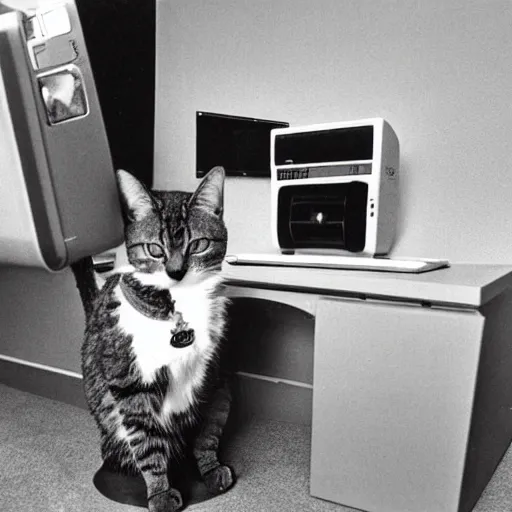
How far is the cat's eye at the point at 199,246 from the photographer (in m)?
0.97

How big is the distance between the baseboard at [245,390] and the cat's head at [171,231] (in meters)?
0.74

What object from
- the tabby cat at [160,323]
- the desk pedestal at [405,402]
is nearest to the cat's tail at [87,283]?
the tabby cat at [160,323]

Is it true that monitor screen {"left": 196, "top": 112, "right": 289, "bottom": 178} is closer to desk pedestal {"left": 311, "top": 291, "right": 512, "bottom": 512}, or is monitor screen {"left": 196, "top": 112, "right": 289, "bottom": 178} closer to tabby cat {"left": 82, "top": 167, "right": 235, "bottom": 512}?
tabby cat {"left": 82, "top": 167, "right": 235, "bottom": 512}

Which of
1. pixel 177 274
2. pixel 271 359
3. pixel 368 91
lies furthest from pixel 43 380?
pixel 368 91

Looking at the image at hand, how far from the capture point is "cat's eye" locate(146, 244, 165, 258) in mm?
956

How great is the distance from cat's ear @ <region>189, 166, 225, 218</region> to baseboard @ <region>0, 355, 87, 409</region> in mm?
1006

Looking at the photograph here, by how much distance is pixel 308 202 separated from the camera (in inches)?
49.7

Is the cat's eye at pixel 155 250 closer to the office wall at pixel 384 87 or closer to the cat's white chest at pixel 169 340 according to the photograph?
the cat's white chest at pixel 169 340

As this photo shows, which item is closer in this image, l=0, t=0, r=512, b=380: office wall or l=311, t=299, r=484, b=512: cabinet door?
l=311, t=299, r=484, b=512: cabinet door

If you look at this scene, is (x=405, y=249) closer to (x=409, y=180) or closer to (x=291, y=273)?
(x=409, y=180)

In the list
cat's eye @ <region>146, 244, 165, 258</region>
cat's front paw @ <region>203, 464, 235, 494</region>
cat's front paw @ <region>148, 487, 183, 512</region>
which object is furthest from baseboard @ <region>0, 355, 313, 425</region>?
cat's eye @ <region>146, 244, 165, 258</region>

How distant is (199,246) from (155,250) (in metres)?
0.09

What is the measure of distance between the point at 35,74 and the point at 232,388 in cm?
117

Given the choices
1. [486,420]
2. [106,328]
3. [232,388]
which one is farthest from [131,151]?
[486,420]
